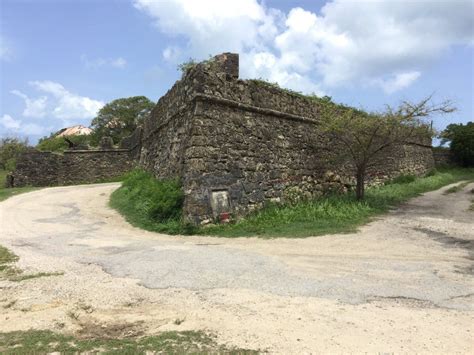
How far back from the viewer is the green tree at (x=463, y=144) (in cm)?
2667

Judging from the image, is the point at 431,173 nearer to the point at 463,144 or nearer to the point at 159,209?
the point at 463,144

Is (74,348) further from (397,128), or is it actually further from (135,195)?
(397,128)

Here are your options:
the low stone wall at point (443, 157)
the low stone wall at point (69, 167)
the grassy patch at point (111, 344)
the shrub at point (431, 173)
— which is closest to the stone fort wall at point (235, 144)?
the grassy patch at point (111, 344)

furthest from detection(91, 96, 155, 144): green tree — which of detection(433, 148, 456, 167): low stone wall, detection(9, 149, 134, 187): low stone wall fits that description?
detection(433, 148, 456, 167): low stone wall

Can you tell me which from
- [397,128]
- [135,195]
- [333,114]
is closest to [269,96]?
[333,114]

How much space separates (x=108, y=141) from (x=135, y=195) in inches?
541

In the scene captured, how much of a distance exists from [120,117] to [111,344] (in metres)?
41.0

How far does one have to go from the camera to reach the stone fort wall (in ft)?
32.4

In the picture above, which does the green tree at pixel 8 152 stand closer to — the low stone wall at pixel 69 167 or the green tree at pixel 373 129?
the low stone wall at pixel 69 167

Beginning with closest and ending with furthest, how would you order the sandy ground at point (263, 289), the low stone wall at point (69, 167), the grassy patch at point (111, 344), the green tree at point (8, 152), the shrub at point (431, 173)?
the grassy patch at point (111, 344)
the sandy ground at point (263, 289)
the low stone wall at point (69, 167)
the shrub at point (431, 173)
the green tree at point (8, 152)

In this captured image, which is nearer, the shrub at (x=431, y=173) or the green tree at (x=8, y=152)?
the shrub at (x=431, y=173)

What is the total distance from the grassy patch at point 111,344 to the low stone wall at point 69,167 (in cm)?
2008

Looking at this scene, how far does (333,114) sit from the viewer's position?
13125 millimetres

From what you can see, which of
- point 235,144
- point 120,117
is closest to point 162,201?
point 235,144
